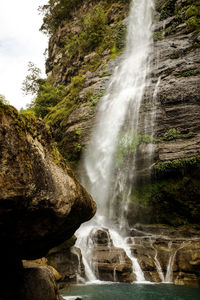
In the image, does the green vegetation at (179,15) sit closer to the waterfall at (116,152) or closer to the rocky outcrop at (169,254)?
the waterfall at (116,152)

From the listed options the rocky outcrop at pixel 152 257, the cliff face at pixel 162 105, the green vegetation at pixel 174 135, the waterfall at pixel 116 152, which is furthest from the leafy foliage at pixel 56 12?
the rocky outcrop at pixel 152 257

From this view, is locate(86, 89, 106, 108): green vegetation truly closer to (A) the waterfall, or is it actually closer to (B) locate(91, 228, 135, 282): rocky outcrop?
(A) the waterfall

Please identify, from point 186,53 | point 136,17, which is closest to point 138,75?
point 186,53

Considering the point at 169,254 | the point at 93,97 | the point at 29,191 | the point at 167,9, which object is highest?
the point at 167,9

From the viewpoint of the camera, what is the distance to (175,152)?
1311cm

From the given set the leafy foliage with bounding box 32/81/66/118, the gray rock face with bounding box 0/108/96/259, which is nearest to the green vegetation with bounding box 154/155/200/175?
the gray rock face with bounding box 0/108/96/259

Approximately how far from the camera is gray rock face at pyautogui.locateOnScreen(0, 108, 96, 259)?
2984 millimetres

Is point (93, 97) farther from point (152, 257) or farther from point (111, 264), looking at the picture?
point (111, 264)

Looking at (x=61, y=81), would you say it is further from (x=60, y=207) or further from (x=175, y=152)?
(x=60, y=207)

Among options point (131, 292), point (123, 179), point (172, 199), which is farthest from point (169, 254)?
point (123, 179)

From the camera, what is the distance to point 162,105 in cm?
1548

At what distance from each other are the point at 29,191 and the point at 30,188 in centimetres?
4

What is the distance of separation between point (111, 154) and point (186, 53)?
9.84 meters

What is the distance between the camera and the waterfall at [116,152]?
13414mm
